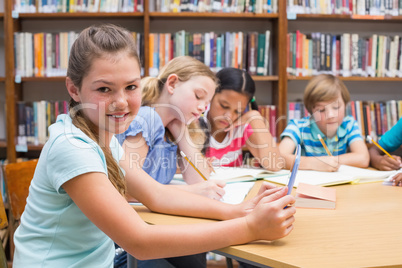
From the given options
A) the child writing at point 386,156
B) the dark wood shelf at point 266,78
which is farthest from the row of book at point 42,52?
the child writing at point 386,156

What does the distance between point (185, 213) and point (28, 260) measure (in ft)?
1.18

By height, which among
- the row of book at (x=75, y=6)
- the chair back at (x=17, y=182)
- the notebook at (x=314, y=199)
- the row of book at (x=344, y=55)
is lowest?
the chair back at (x=17, y=182)

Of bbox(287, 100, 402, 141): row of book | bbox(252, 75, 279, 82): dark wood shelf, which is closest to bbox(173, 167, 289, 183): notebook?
bbox(252, 75, 279, 82): dark wood shelf

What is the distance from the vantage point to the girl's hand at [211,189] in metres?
1.17

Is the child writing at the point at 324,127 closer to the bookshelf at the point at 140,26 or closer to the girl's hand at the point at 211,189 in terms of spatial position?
the bookshelf at the point at 140,26

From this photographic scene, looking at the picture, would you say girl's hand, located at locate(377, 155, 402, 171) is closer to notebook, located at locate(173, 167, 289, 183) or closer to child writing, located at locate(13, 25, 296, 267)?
notebook, located at locate(173, 167, 289, 183)

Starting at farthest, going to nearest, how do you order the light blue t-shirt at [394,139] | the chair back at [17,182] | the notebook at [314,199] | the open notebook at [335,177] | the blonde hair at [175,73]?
the light blue t-shirt at [394,139] < the blonde hair at [175,73] < the chair back at [17,182] < the open notebook at [335,177] < the notebook at [314,199]

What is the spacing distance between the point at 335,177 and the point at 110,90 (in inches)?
35.2

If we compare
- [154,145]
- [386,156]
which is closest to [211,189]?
[154,145]

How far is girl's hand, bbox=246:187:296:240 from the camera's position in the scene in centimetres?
79

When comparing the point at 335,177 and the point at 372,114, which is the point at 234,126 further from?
the point at 372,114

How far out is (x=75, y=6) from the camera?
2697 millimetres

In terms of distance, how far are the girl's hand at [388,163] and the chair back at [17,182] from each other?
137cm

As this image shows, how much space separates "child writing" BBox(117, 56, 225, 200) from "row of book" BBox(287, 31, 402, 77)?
130 cm
